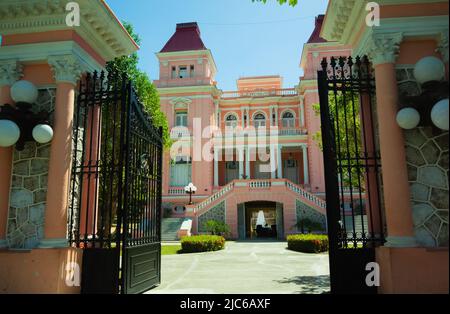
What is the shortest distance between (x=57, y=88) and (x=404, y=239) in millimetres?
6151

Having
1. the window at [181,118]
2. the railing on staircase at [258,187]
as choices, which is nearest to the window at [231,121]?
the window at [181,118]

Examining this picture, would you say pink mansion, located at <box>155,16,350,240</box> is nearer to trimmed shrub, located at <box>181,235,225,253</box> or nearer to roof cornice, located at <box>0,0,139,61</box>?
trimmed shrub, located at <box>181,235,225,253</box>

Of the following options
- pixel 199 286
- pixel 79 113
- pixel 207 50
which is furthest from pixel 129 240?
pixel 207 50

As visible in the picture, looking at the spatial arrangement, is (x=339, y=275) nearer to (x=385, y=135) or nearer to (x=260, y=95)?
(x=385, y=135)

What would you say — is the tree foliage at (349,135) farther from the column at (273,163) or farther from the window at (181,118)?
the window at (181,118)

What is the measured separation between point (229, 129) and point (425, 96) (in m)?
24.8

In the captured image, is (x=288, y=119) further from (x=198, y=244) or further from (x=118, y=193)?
(x=118, y=193)

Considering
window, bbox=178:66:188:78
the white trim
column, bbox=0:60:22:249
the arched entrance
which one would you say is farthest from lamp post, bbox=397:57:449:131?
window, bbox=178:66:188:78

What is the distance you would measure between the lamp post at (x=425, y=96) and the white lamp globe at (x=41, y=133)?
18.3 feet

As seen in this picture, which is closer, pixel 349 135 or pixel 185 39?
pixel 349 135

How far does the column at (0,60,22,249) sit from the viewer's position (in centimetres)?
604

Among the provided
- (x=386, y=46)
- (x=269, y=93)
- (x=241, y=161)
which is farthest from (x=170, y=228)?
(x=386, y=46)

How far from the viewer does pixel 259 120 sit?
3086 centimetres

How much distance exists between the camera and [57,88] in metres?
6.14
